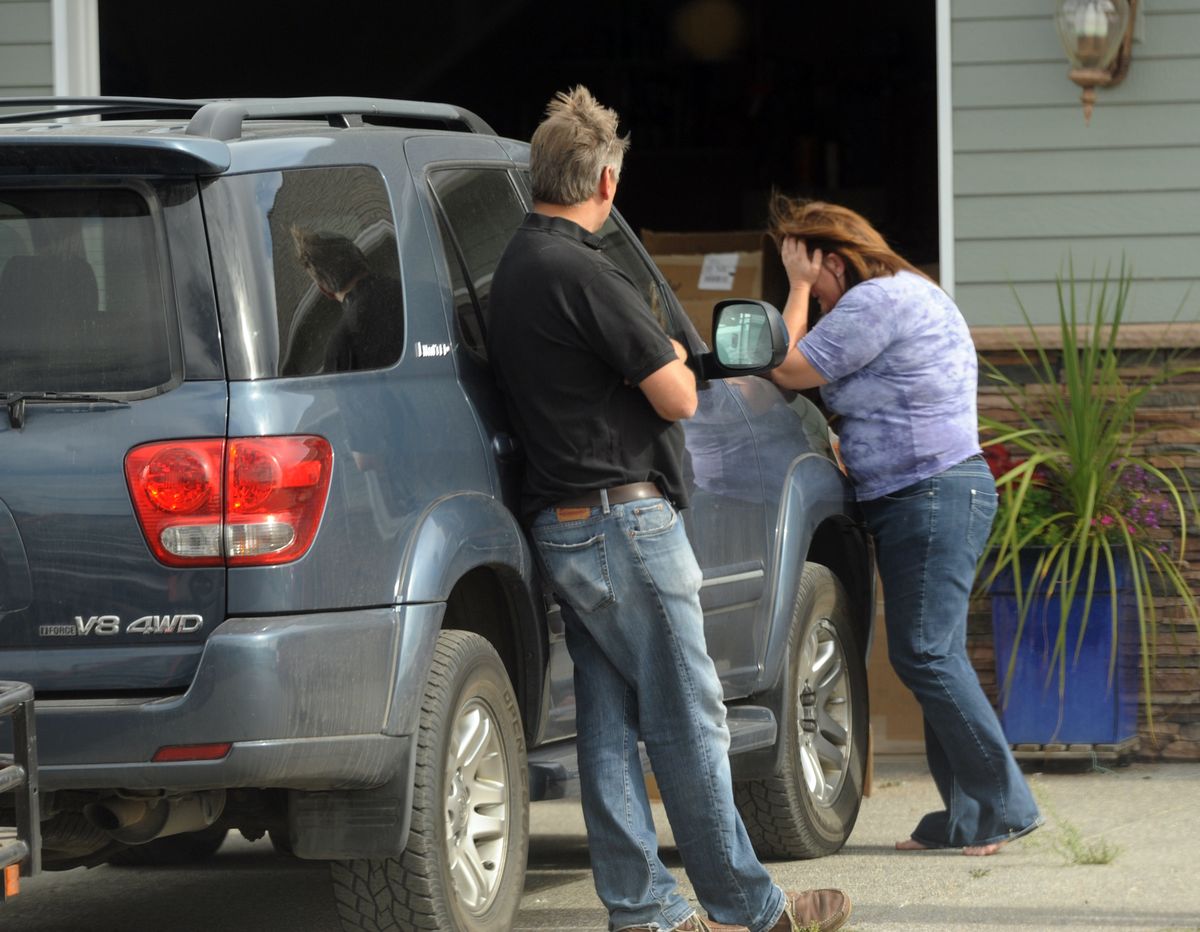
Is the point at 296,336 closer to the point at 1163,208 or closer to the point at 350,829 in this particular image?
the point at 350,829

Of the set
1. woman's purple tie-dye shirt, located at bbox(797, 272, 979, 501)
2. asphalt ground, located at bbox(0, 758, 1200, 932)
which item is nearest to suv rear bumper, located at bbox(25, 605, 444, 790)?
asphalt ground, located at bbox(0, 758, 1200, 932)

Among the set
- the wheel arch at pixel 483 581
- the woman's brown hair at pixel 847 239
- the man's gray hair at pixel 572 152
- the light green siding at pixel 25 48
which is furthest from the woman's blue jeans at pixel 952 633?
the light green siding at pixel 25 48

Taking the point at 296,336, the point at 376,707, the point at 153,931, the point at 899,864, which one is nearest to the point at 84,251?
the point at 296,336

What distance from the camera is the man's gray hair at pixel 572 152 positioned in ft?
14.4

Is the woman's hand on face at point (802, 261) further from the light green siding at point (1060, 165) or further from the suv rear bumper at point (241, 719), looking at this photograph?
the suv rear bumper at point (241, 719)

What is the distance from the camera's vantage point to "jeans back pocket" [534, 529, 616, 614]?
14.5 feet

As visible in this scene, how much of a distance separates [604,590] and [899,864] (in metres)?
1.89

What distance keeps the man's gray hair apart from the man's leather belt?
2.07 feet

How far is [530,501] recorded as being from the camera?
176 inches

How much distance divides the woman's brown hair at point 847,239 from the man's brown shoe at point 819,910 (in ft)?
6.26

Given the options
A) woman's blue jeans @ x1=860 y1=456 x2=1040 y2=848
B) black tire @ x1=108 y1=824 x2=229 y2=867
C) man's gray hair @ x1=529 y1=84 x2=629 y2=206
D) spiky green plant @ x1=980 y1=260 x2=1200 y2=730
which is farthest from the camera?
spiky green plant @ x1=980 y1=260 x2=1200 y2=730


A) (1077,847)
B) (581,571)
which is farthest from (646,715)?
(1077,847)

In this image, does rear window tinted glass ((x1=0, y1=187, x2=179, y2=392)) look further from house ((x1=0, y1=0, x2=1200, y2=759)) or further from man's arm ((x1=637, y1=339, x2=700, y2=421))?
house ((x1=0, y1=0, x2=1200, y2=759))

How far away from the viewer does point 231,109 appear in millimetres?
4184
